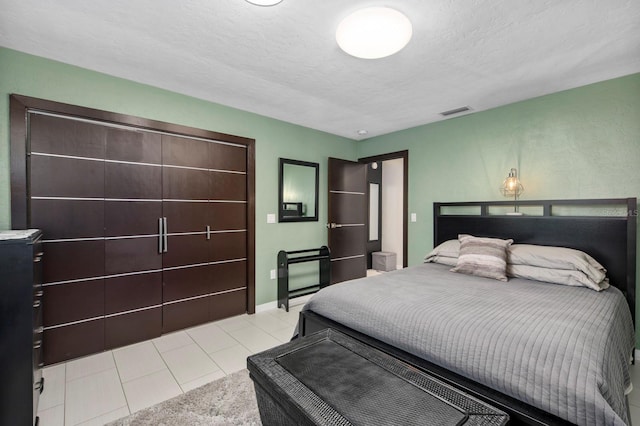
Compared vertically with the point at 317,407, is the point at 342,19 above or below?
above

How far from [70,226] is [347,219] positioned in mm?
3311

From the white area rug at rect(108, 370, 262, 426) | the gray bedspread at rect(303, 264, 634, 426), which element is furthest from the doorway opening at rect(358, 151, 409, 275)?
the white area rug at rect(108, 370, 262, 426)

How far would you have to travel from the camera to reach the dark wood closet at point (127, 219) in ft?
7.79

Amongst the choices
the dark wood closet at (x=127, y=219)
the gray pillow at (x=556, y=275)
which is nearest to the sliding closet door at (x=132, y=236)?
the dark wood closet at (x=127, y=219)

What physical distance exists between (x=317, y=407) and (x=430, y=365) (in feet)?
2.57

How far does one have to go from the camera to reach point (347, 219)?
4.55 meters

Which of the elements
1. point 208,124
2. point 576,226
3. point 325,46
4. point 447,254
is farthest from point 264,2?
point 576,226

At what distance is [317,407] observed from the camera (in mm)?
1035

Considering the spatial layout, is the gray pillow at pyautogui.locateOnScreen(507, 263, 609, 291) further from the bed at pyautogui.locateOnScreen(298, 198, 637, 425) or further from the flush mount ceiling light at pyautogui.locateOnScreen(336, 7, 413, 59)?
the flush mount ceiling light at pyautogui.locateOnScreen(336, 7, 413, 59)

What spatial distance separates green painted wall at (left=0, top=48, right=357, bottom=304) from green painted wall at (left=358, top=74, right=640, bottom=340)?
1.39m

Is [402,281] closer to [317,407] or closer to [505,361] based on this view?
[505,361]

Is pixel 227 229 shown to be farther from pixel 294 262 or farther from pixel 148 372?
pixel 148 372

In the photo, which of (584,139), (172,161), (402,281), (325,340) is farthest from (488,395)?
(172,161)

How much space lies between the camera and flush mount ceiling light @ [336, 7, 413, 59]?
171 cm
